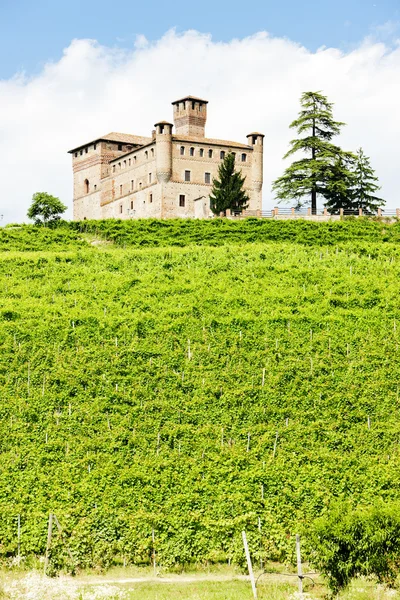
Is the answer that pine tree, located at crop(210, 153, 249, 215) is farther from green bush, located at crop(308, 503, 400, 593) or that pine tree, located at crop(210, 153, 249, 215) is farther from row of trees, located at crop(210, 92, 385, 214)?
green bush, located at crop(308, 503, 400, 593)

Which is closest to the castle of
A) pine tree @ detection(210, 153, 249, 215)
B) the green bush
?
pine tree @ detection(210, 153, 249, 215)

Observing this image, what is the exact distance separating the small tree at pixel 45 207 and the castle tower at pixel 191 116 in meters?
18.8

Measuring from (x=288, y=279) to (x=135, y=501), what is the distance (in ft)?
45.1

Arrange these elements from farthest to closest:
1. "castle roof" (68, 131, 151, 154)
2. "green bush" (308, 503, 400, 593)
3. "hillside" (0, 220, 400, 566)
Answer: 1. "castle roof" (68, 131, 151, 154)
2. "hillside" (0, 220, 400, 566)
3. "green bush" (308, 503, 400, 593)

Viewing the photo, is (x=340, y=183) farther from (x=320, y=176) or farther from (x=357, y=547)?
(x=357, y=547)

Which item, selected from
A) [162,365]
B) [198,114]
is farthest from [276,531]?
[198,114]

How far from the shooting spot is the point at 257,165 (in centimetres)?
6731

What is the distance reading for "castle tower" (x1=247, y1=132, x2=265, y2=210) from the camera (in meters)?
66.9

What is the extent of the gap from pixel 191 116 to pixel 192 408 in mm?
52123

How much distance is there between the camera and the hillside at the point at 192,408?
59.3ft

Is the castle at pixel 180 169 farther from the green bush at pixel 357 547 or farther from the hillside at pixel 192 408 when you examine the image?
the green bush at pixel 357 547

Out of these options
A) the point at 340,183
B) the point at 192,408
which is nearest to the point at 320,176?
the point at 340,183

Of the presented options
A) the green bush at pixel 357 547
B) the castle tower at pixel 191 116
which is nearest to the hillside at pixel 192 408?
the green bush at pixel 357 547

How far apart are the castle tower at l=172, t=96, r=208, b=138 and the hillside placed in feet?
135
